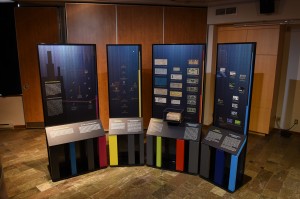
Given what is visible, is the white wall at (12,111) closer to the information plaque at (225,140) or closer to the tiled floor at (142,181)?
the tiled floor at (142,181)

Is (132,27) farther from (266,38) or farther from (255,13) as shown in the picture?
(266,38)

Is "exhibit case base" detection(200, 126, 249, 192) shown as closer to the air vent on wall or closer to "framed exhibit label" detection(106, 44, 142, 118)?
"framed exhibit label" detection(106, 44, 142, 118)

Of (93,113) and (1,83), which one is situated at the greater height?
(1,83)

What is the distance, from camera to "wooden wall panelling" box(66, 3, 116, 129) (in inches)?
190

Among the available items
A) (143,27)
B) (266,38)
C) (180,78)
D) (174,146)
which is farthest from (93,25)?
(266,38)

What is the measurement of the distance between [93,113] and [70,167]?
3.04 ft

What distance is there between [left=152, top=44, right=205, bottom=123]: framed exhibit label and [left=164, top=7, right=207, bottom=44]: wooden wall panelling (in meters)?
1.58

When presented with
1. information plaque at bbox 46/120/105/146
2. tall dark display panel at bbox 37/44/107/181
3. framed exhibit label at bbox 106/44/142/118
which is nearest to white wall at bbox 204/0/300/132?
framed exhibit label at bbox 106/44/142/118

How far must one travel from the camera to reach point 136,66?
154 inches

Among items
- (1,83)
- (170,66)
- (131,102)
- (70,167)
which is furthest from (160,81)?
(1,83)

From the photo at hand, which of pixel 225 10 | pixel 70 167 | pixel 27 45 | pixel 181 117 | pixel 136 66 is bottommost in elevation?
pixel 70 167

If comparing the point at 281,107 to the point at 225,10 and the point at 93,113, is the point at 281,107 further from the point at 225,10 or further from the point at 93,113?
the point at 93,113

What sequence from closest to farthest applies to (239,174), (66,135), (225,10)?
(239,174) < (66,135) < (225,10)

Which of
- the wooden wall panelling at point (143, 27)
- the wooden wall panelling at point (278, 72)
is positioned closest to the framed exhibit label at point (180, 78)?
the wooden wall panelling at point (143, 27)
